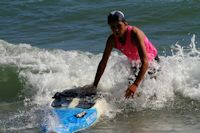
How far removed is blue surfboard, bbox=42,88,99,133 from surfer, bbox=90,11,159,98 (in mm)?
659

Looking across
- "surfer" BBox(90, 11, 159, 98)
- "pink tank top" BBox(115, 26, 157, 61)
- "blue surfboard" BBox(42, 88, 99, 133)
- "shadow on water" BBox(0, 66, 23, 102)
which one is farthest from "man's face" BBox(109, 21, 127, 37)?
"shadow on water" BBox(0, 66, 23, 102)

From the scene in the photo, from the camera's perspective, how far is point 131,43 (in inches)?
312

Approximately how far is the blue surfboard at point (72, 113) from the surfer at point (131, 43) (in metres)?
0.66

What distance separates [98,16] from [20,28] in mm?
2418

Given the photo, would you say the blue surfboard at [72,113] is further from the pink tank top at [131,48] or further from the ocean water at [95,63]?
the pink tank top at [131,48]

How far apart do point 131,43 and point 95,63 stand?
11.8 feet

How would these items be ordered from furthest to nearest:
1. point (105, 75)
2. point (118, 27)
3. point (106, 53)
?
point (105, 75) < point (106, 53) < point (118, 27)

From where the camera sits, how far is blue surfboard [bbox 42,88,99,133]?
7.36 meters

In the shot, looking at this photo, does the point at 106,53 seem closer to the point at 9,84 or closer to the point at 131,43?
the point at 131,43

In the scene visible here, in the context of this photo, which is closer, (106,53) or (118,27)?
(118,27)

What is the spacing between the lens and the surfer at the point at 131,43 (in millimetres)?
7566

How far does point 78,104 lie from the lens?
316 inches

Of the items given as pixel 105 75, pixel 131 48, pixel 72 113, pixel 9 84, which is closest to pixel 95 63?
pixel 105 75

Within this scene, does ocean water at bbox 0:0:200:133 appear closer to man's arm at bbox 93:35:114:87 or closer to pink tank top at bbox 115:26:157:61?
pink tank top at bbox 115:26:157:61
